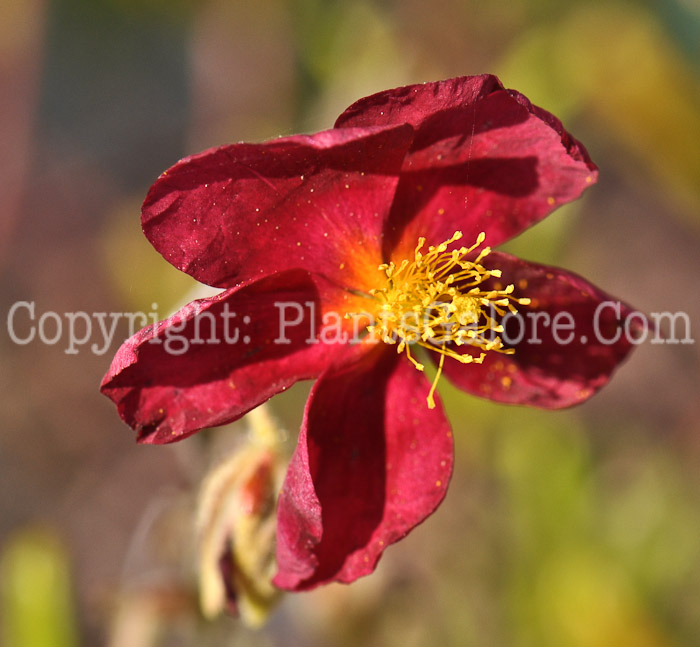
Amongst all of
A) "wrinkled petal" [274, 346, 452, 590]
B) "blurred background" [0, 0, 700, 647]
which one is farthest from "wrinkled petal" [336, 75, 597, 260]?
"blurred background" [0, 0, 700, 647]

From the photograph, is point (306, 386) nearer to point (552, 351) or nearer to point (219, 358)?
point (552, 351)

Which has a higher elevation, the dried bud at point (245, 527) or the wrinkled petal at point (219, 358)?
the wrinkled petal at point (219, 358)

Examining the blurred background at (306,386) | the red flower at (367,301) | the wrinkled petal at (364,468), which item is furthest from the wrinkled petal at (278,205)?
the blurred background at (306,386)

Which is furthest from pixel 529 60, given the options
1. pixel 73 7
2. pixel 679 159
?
pixel 73 7

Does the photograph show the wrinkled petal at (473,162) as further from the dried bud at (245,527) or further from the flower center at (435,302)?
the dried bud at (245,527)

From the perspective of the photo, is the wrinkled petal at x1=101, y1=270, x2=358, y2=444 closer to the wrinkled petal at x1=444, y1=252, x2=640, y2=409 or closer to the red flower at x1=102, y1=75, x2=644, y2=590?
the red flower at x1=102, y1=75, x2=644, y2=590

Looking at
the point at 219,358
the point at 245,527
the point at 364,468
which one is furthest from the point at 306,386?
the point at 219,358
